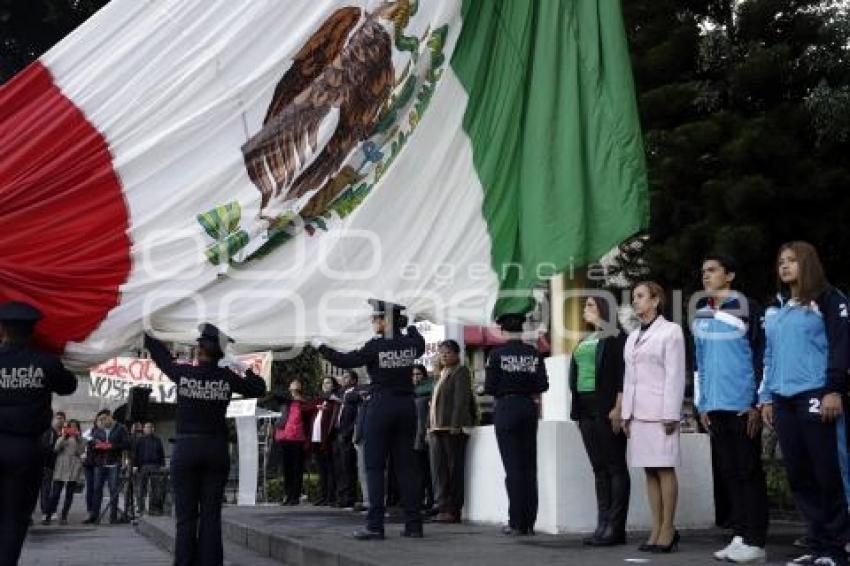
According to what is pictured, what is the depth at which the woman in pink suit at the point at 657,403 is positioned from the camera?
28.1ft

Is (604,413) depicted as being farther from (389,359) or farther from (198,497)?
(198,497)

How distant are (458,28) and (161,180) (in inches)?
96.1

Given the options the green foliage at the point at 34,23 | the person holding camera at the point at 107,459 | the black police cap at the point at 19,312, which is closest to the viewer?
the black police cap at the point at 19,312

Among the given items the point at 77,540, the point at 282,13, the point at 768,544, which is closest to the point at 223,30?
the point at 282,13

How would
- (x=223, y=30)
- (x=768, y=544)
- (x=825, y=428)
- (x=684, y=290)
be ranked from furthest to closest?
(x=684, y=290) → (x=768, y=544) → (x=223, y=30) → (x=825, y=428)

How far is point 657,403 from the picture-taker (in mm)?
8617

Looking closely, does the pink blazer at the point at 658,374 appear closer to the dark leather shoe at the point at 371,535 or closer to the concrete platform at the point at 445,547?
the concrete platform at the point at 445,547

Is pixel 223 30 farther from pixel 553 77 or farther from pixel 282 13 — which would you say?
pixel 553 77

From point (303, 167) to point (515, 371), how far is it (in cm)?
337

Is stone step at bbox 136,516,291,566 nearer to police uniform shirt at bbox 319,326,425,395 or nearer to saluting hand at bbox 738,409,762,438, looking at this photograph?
police uniform shirt at bbox 319,326,425,395

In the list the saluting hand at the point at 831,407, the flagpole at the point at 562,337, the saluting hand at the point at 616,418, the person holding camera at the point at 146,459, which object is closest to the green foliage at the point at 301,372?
the person holding camera at the point at 146,459

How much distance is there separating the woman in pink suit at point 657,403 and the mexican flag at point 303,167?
69 cm

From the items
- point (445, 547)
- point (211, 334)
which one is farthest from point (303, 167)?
point (445, 547)

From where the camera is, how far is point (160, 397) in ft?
82.3
